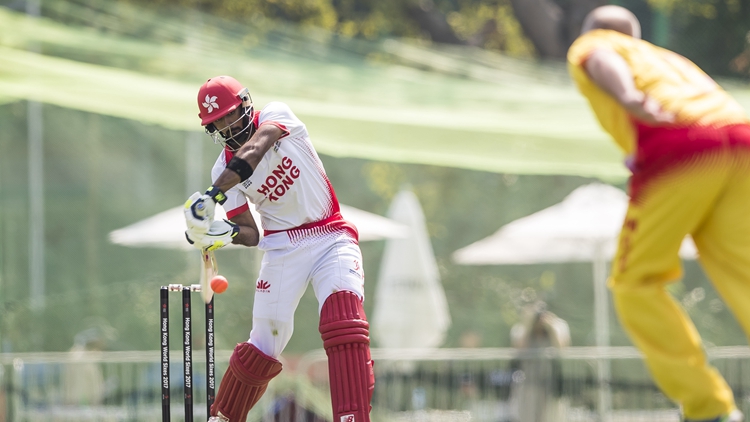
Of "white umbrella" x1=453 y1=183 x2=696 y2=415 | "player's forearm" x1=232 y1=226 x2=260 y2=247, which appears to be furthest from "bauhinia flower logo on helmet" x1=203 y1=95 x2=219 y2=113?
"white umbrella" x1=453 y1=183 x2=696 y2=415

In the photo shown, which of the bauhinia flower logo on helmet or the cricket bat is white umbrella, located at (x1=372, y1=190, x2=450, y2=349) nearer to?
the cricket bat

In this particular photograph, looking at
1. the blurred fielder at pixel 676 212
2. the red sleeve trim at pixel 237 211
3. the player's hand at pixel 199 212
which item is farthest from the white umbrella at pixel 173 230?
the blurred fielder at pixel 676 212

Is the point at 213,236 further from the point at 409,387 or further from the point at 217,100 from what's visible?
the point at 409,387

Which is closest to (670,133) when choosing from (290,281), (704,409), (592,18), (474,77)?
(592,18)

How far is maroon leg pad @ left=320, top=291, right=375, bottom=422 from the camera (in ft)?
14.4

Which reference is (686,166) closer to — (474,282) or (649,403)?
(649,403)

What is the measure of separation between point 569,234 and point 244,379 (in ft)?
21.7

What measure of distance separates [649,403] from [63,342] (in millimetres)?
6284

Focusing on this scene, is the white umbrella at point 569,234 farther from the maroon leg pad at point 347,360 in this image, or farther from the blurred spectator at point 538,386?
the maroon leg pad at point 347,360

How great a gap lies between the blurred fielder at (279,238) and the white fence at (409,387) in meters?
3.16

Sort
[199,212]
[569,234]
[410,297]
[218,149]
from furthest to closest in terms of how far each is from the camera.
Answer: [218,149]
[410,297]
[569,234]
[199,212]

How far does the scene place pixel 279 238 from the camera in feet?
15.4

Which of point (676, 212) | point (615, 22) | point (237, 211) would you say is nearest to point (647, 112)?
point (676, 212)

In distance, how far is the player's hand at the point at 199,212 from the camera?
13.9 ft
